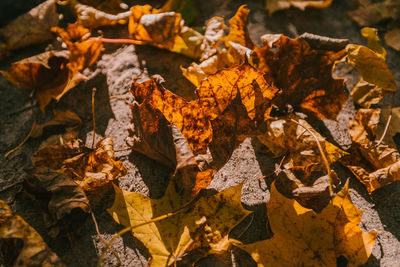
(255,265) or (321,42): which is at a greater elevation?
(321,42)

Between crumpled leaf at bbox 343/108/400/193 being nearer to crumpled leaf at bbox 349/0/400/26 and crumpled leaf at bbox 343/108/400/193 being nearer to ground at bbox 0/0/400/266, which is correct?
ground at bbox 0/0/400/266

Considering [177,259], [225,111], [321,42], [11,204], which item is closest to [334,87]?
[321,42]

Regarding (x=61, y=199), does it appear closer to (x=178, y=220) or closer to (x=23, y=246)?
(x=23, y=246)

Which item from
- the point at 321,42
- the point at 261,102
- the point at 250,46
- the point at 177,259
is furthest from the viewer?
the point at 250,46

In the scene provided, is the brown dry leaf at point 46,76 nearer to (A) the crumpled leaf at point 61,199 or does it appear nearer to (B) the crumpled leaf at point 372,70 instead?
(A) the crumpled leaf at point 61,199

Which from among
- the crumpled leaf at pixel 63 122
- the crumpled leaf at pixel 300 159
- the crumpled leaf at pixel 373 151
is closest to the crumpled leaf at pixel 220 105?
the crumpled leaf at pixel 300 159

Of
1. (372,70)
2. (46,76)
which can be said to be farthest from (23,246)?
(372,70)

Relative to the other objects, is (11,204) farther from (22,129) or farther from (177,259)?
(177,259)
